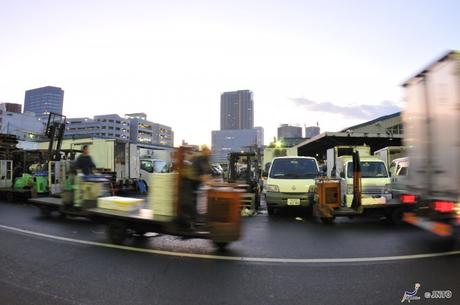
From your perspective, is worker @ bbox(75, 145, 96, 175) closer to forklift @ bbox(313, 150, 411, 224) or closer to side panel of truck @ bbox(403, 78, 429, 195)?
forklift @ bbox(313, 150, 411, 224)

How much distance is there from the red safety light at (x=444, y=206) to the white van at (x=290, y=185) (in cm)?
628

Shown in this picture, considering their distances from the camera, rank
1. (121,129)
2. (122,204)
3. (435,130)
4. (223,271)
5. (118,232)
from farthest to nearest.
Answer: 1. (121,129)
2. (122,204)
3. (118,232)
4. (435,130)
5. (223,271)

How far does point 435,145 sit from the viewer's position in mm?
7691

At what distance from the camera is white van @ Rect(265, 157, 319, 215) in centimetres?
1355

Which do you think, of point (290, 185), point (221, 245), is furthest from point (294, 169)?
point (221, 245)

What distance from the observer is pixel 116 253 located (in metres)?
7.21

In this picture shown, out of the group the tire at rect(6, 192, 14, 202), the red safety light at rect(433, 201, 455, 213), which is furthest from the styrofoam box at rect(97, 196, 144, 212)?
the tire at rect(6, 192, 14, 202)

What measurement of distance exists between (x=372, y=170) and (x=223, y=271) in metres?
9.45

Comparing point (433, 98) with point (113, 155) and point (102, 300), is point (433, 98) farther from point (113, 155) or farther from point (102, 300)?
point (113, 155)

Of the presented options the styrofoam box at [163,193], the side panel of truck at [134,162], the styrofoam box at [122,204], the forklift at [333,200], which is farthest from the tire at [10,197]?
the forklift at [333,200]

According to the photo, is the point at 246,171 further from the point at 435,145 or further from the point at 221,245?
the point at 435,145

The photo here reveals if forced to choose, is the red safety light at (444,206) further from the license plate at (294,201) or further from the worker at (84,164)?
the worker at (84,164)

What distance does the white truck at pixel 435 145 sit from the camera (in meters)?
7.09

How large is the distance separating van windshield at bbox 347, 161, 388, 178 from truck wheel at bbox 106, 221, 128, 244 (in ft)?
28.6
